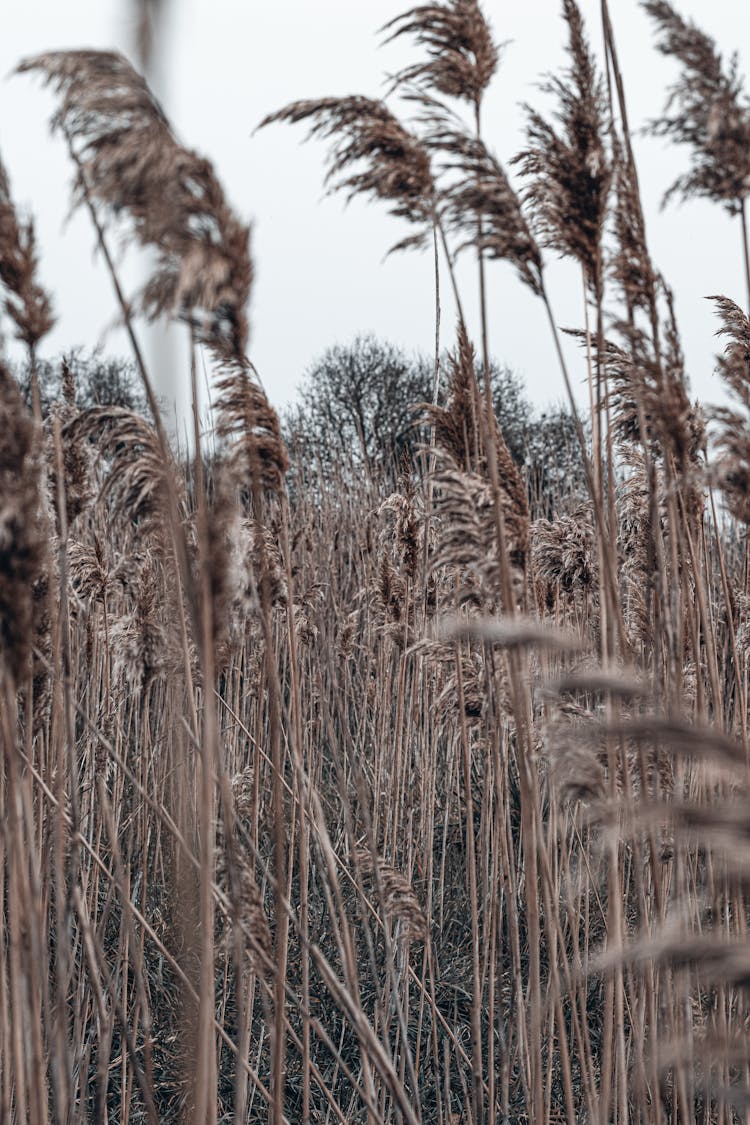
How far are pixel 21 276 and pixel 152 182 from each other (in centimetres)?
25

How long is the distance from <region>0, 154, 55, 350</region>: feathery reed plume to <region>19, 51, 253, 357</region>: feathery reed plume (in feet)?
0.37

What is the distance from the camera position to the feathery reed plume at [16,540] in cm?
113

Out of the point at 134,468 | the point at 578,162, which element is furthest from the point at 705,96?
the point at 134,468

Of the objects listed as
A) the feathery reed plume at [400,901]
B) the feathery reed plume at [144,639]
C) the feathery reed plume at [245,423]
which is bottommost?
the feathery reed plume at [400,901]

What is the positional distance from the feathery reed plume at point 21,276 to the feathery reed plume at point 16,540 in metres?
0.18

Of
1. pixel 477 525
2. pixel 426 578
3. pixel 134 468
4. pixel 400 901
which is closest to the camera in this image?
pixel 134 468

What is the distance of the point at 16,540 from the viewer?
114 centimetres

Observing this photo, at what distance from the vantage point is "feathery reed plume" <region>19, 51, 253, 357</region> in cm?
115

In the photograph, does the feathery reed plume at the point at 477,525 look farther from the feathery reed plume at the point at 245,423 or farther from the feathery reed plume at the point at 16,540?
the feathery reed plume at the point at 16,540

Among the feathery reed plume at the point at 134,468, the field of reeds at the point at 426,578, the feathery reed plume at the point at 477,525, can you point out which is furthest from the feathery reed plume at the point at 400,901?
the feathery reed plume at the point at 134,468

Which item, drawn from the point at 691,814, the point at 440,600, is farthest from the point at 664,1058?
the point at 440,600

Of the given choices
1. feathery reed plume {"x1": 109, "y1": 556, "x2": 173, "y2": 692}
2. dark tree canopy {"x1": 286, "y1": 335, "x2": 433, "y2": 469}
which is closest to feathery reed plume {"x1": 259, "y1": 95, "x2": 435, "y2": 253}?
feathery reed plume {"x1": 109, "y1": 556, "x2": 173, "y2": 692}

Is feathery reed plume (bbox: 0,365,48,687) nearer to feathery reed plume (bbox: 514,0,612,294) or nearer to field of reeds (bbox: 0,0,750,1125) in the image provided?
field of reeds (bbox: 0,0,750,1125)

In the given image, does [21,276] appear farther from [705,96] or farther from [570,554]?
[570,554]
